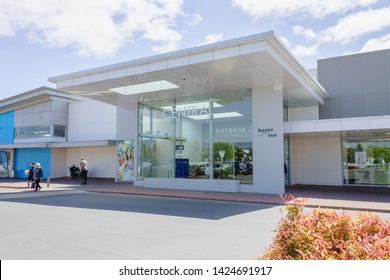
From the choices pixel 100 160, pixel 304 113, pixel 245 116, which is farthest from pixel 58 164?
pixel 304 113

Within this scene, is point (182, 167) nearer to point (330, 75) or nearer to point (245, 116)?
point (245, 116)

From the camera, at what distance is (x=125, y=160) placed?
76.7ft

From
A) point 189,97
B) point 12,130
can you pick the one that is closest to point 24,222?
point 189,97

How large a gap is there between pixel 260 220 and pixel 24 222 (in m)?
6.16

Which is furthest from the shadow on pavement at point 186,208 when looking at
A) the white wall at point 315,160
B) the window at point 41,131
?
the window at point 41,131

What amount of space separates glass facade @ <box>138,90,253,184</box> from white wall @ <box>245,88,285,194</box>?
0.43m

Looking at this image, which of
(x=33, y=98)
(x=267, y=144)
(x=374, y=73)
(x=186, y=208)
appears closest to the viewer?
(x=186, y=208)

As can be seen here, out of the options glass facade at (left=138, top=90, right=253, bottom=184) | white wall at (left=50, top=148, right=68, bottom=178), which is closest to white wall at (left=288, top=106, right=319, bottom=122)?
glass facade at (left=138, top=90, right=253, bottom=184)

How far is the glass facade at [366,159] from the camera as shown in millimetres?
17906

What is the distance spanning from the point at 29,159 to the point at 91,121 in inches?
296

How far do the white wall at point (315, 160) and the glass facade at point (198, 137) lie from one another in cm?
472

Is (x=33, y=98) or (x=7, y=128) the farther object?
(x=7, y=128)

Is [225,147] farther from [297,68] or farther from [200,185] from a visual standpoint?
[297,68]

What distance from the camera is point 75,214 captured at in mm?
9211
